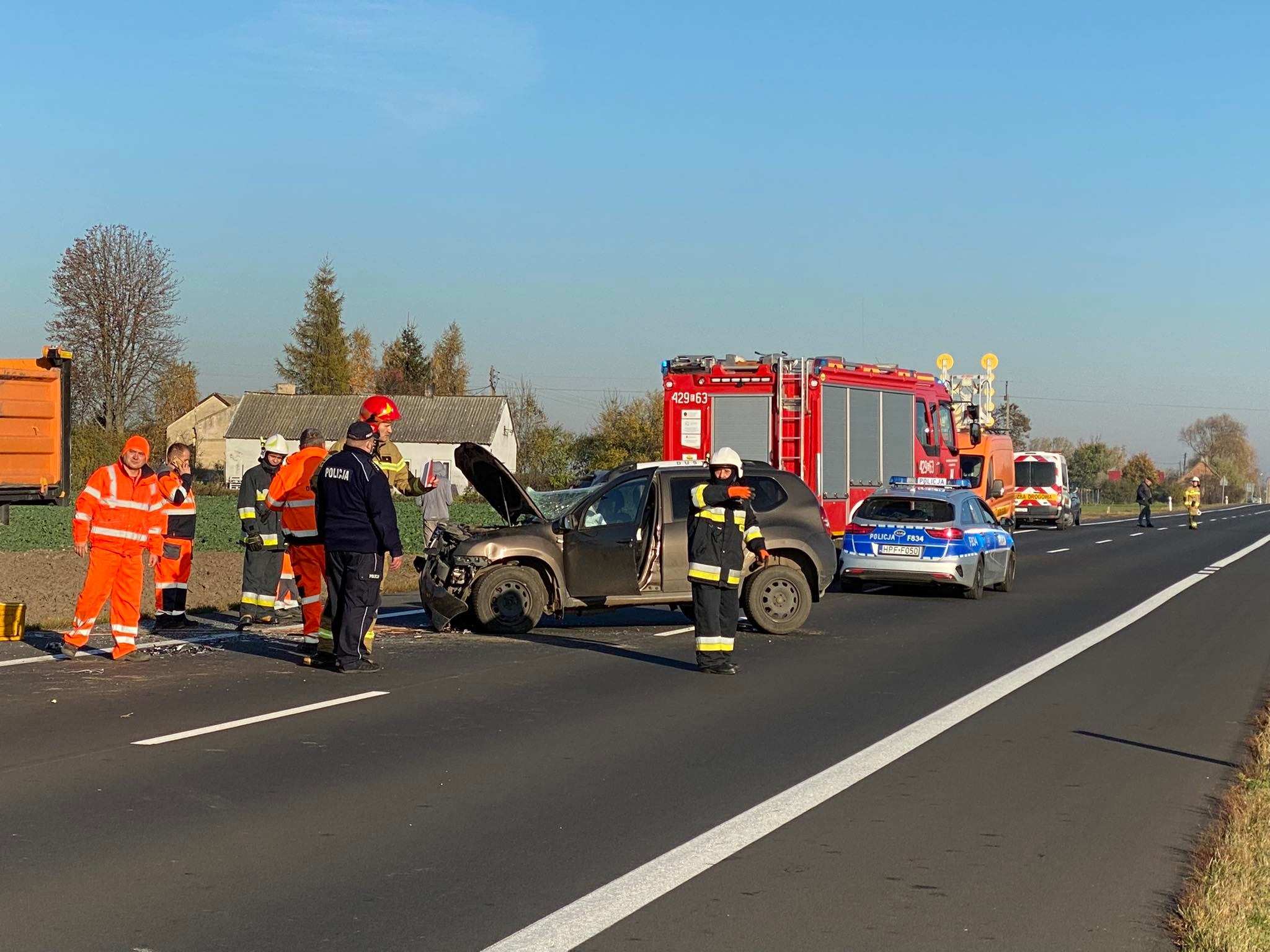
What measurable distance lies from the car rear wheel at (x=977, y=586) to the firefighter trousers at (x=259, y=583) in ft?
31.1

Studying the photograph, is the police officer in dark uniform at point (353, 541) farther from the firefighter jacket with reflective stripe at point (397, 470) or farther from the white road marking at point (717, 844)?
the white road marking at point (717, 844)

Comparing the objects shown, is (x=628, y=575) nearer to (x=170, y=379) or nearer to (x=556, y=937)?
(x=556, y=937)

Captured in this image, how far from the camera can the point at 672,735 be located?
9.44 m

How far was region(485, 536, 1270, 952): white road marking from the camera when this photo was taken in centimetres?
536

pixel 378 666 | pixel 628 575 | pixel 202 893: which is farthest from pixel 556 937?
pixel 628 575

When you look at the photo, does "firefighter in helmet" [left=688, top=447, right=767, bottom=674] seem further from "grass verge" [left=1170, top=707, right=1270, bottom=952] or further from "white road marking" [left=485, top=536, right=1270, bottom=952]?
"grass verge" [left=1170, top=707, right=1270, bottom=952]

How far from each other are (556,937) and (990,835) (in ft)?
8.31

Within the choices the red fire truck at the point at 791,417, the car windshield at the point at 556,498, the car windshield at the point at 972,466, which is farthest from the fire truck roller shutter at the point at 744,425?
the car windshield at the point at 972,466

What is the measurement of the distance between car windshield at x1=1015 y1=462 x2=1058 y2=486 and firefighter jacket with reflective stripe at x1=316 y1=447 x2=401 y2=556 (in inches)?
1552

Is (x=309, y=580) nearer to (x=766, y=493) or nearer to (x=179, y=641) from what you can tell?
(x=179, y=641)

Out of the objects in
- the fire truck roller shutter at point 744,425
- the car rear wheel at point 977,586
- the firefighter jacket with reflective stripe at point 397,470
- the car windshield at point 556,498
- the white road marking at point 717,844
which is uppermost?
the fire truck roller shutter at point 744,425

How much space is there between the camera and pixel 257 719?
31.6 ft

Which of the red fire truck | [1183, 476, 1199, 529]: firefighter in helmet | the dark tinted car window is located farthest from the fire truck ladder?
[1183, 476, 1199, 529]: firefighter in helmet

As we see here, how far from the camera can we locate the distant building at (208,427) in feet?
367
